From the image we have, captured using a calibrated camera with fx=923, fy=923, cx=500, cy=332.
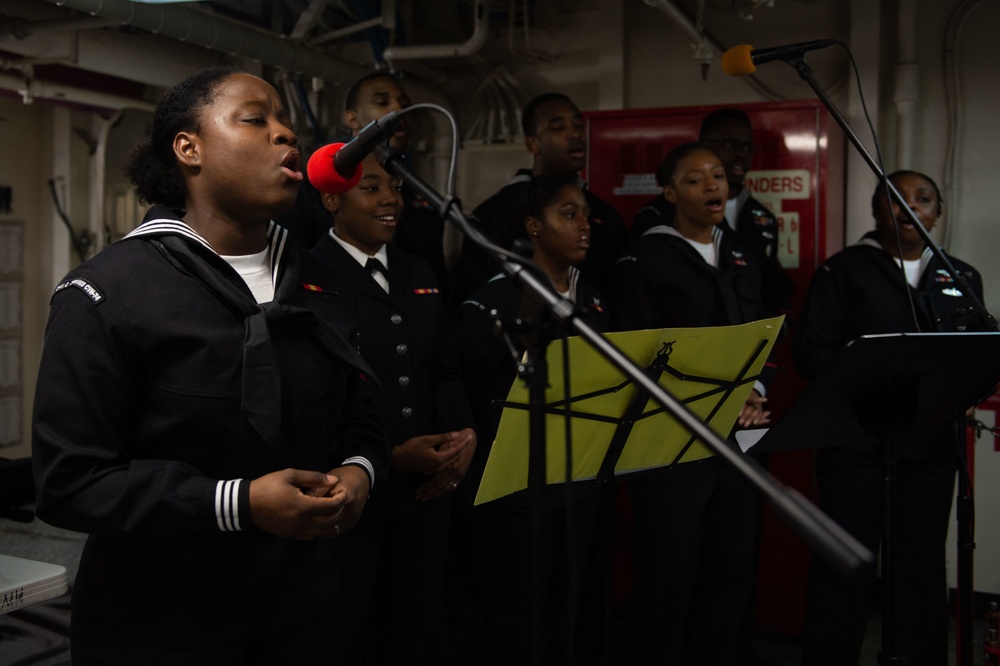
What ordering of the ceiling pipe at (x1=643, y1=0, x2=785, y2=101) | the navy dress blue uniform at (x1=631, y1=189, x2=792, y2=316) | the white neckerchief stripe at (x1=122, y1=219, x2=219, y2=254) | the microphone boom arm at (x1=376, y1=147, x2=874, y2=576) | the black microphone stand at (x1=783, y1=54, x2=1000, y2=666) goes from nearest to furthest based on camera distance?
the microphone boom arm at (x1=376, y1=147, x2=874, y2=576), the white neckerchief stripe at (x1=122, y1=219, x2=219, y2=254), the black microphone stand at (x1=783, y1=54, x2=1000, y2=666), the navy dress blue uniform at (x1=631, y1=189, x2=792, y2=316), the ceiling pipe at (x1=643, y1=0, x2=785, y2=101)

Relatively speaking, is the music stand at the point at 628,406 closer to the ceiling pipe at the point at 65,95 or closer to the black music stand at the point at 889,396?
the black music stand at the point at 889,396

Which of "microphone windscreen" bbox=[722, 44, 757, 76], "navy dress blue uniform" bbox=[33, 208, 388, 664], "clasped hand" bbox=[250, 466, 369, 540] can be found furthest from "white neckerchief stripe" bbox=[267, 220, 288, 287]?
"microphone windscreen" bbox=[722, 44, 757, 76]

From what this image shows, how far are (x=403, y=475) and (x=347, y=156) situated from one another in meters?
1.12

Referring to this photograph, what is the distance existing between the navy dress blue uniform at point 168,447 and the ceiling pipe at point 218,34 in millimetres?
2181

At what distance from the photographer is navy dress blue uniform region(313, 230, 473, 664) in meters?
2.34

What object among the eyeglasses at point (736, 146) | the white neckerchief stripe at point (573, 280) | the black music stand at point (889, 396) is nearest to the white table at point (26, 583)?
the black music stand at point (889, 396)

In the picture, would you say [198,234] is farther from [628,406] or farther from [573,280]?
[573,280]

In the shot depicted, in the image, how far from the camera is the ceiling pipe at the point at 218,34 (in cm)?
340

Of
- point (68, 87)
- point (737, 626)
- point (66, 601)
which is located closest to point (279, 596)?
point (737, 626)

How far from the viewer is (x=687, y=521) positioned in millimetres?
2848

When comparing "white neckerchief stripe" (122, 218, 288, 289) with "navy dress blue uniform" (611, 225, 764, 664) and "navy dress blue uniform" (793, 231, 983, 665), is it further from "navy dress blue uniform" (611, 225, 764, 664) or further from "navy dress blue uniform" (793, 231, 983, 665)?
"navy dress blue uniform" (793, 231, 983, 665)

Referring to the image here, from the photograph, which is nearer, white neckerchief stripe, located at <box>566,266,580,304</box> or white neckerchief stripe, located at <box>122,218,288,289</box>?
white neckerchief stripe, located at <box>122,218,288,289</box>

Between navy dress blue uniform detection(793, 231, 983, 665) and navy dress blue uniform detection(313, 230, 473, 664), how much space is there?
1.33 meters

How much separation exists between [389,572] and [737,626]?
4.07 feet
